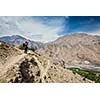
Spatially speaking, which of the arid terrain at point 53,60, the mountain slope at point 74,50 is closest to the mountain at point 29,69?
the arid terrain at point 53,60

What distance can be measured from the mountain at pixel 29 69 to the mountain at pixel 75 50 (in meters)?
0.10

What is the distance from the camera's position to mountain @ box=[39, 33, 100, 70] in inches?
187

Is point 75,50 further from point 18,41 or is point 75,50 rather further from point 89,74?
point 18,41

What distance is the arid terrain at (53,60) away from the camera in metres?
4.67

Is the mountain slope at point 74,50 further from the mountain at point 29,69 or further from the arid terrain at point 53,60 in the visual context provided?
the mountain at point 29,69

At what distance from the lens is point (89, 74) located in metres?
4.77

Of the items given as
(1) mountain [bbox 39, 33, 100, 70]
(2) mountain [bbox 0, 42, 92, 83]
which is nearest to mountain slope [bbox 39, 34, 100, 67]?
(1) mountain [bbox 39, 33, 100, 70]

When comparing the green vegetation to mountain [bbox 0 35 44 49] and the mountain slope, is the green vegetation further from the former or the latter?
mountain [bbox 0 35 44 49]

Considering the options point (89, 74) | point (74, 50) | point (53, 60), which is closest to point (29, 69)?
point (53, 60)
